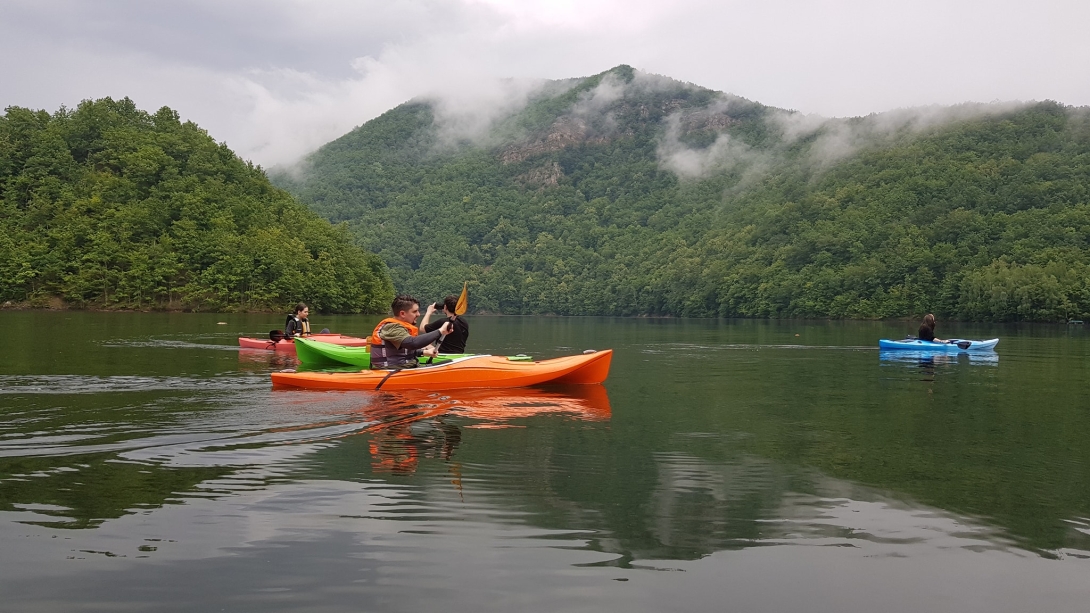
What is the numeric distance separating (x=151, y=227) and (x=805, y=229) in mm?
90375

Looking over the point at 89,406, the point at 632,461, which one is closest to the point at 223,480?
the point at 632,461

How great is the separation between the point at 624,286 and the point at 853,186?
4047 centimetres

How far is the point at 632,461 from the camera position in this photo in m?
10.0

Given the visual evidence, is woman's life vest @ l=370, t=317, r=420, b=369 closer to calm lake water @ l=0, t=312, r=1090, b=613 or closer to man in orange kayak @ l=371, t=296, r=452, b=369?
man in orange kayak @ l=371, t=296, r=452, b=369

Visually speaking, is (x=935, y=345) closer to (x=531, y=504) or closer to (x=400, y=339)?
(x=400, y=339)

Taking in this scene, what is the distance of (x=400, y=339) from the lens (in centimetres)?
1688

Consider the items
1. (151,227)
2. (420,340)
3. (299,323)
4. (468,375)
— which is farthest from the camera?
(151,227)

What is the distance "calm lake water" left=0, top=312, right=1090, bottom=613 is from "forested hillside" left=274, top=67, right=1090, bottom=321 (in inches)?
3298

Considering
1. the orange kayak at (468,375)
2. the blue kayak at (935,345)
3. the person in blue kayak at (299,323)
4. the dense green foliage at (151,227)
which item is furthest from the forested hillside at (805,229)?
the orange kayak at (468,375)

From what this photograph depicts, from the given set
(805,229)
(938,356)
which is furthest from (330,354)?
(805,229)

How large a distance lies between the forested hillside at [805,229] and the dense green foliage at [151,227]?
174ft

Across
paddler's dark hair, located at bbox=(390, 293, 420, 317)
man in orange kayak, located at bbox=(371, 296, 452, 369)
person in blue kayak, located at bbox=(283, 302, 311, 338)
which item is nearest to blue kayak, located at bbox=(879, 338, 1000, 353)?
man in orange kayak, located at bbox=(371, 296, 452, 369)

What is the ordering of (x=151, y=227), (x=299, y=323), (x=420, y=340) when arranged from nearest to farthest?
(x=420, y=340) < (x=299, y=323) < (x=151, y=227)

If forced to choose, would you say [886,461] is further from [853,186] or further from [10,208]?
[853,186]
